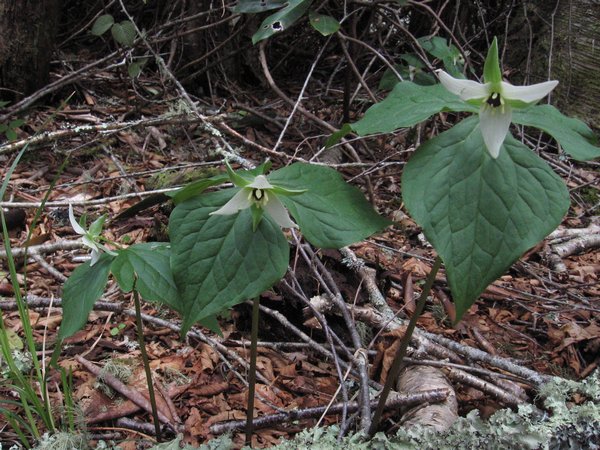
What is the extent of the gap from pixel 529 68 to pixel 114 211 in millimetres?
2132

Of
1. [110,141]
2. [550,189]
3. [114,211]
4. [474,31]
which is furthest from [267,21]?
[474,31]

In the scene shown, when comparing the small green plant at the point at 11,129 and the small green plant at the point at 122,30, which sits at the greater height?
the small green plant at the point at 122,30

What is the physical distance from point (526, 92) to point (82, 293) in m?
0.65

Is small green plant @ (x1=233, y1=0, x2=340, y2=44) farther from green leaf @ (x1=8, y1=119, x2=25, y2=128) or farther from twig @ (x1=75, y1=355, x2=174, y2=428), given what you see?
twig @ (x1=75, y1=355, x2=174, y2=428)

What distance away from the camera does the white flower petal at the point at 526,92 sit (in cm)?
56

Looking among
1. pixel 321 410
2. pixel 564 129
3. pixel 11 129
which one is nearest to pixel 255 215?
pixel 564 129

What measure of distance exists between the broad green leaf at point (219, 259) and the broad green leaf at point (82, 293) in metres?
0.15

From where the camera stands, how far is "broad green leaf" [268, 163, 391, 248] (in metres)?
0.67

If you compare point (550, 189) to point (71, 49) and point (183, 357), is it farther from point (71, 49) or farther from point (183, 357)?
point (71, 49)

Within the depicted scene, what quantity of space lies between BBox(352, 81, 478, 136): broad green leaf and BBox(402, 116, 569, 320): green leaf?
0.04 m

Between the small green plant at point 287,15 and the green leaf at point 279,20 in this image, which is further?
the small green plant at point 287,15

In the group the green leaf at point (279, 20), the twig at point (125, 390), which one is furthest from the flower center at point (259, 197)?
the green leaf at point (279, 20)

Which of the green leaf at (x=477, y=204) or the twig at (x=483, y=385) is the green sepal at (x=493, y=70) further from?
the twig at (x=483, y=385)

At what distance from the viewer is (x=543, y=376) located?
3.63 feet
